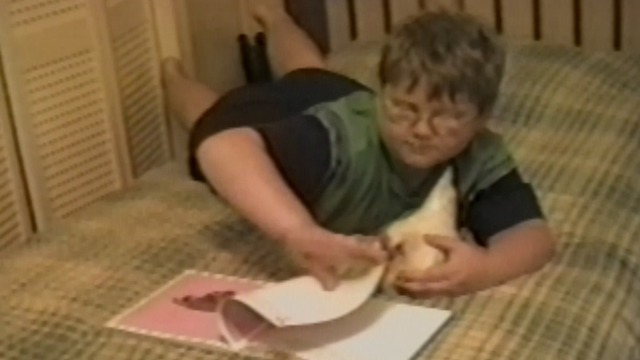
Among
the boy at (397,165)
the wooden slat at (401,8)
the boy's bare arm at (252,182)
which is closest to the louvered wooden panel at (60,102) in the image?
the boy at (397,165)

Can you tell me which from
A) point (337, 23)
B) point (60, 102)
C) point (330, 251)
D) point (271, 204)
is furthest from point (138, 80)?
point (330, 251)

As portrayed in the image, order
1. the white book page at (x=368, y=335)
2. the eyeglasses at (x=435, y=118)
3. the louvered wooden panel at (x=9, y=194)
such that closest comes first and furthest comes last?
the white book page at (x=368, y=335), the eyeglasses at (x=435, y=118), the louvered wooden panel at (x=9, y=194)

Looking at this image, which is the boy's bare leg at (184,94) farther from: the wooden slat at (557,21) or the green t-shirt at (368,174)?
the wooden slat at (557,21)

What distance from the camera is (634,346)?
153 centimetres

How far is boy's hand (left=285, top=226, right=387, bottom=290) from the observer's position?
1428 mm

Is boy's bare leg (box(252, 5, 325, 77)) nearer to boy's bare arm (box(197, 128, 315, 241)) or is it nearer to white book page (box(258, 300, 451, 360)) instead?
boy's bare arm (box(197, 128, 315, 241))

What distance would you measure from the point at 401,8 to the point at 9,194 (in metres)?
0.89

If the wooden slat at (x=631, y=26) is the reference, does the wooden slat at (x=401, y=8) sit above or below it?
above

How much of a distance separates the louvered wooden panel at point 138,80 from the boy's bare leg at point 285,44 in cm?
22

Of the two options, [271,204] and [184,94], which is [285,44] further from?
[271,204]

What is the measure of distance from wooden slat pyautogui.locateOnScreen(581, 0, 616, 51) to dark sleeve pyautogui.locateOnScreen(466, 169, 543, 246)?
76cm

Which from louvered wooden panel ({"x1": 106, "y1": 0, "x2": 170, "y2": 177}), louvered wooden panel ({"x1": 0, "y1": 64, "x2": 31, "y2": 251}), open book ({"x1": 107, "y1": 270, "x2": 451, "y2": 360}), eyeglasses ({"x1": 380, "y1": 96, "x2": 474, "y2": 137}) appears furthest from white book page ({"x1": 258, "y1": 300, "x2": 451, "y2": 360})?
louvered wooden panel ({"x1": 106, "y1": 0, "x2": 170, "y2": 177})

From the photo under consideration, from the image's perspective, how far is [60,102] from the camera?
2025mm

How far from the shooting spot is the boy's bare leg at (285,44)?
219 centimetres
